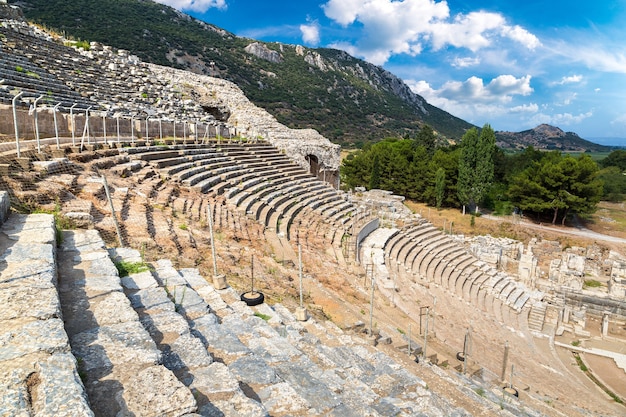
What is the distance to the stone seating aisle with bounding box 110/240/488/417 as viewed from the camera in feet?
9.02

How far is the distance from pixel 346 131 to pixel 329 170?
47994 mm

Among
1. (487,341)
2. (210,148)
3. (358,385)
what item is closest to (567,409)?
(487,341)

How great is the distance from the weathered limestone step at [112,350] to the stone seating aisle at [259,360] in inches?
11.7

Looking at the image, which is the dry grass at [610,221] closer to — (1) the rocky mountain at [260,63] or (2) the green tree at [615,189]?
(2) the green tree at [615,189]

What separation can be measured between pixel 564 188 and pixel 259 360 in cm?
2855

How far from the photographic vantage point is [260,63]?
70.9 m

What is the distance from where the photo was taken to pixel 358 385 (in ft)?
12.9

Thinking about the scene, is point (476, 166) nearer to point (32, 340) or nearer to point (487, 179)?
point (487, 179)

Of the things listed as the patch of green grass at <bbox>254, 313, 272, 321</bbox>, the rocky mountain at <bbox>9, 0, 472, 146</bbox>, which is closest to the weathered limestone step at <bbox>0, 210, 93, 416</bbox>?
the patch of green grass at <bbox>254, 313, 272, 321</bbox>

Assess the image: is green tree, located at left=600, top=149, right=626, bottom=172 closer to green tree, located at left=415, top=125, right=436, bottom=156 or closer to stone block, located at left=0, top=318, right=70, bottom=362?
green tree, located at left=415, top=125, right=436, bottom=156

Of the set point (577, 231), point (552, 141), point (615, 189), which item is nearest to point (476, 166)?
point (577, 231)

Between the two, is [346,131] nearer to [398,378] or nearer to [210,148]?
[210,148]

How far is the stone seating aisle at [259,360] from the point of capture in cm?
275

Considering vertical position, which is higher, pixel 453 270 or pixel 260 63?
pixel 260 63
